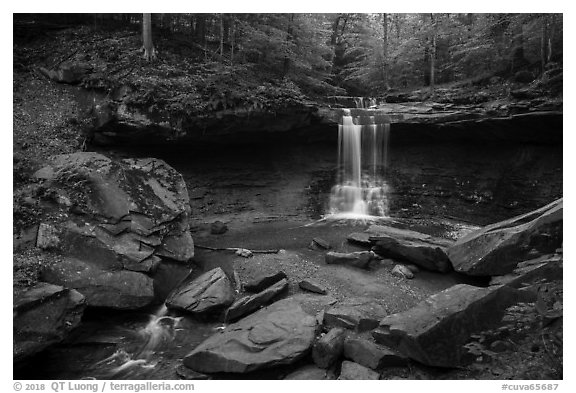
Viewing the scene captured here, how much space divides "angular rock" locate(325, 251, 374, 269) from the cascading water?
4675mm

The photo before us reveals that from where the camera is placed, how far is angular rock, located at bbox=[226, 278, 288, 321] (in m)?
6.04

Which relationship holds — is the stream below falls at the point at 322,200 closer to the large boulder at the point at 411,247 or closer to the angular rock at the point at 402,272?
the angular rock at the point at 402,272

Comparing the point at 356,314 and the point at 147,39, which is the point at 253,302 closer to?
the point at 356,314

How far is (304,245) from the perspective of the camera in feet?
31.4

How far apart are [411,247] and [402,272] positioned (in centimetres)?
73

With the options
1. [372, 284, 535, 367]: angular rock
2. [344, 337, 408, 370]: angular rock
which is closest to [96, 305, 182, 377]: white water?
[344, 337, 408, 370]: angular rock

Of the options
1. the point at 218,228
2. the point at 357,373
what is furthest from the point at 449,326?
the point at 218,228

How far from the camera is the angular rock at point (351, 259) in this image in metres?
7.82

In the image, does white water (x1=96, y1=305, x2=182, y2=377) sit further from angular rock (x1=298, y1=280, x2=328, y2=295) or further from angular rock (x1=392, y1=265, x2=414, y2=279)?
angular rock (x1=392, y1=265, x2=414, y2=279)

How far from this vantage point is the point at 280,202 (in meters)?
12.9

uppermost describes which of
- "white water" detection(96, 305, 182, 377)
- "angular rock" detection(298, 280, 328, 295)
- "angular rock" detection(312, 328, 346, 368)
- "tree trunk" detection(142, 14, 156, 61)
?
"tree trunk" detection(142, 14, 156, 61)

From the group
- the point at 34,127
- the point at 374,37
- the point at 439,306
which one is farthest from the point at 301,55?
the point at 439,306

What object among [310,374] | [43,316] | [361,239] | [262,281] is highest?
[361,239]
